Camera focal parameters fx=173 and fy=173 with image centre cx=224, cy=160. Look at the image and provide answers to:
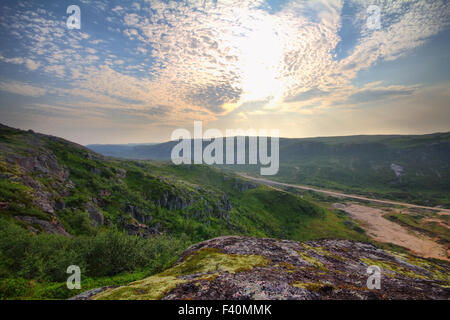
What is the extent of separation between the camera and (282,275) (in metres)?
14.4

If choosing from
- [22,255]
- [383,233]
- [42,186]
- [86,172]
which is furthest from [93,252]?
[383,233]

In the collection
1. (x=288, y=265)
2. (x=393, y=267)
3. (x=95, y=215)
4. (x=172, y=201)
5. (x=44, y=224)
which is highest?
(x=288, y=265)

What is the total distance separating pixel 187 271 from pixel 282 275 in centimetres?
884

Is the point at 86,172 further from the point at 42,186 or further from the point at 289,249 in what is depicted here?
the point at 289,249

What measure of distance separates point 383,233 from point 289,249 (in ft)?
433

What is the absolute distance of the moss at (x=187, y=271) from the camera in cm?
1179

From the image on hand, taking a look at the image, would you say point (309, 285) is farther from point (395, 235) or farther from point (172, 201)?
point (395, 235)

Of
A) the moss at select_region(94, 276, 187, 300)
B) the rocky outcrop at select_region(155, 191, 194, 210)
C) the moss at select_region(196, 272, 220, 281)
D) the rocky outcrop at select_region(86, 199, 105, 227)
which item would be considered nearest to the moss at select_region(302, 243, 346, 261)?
the moss at select_region(196, 272, 220, 281)

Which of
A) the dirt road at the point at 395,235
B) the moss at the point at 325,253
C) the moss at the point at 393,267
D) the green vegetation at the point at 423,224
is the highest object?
the moss at the point at 325,253

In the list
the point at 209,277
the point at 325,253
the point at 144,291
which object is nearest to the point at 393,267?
the point at 325,253

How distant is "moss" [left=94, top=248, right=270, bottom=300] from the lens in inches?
464

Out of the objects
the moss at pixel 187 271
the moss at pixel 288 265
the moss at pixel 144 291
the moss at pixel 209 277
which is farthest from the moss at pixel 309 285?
the moss at pixel 144 291

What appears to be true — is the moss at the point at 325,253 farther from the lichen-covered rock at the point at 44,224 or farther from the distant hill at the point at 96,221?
the lichen-covered rock at the point at 44,224
